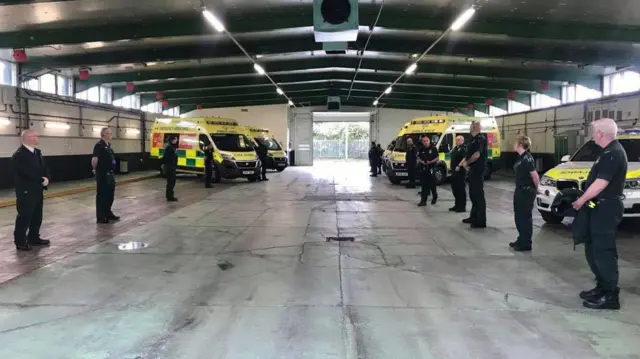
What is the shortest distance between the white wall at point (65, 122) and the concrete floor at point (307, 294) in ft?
23.8

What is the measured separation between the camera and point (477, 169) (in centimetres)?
853

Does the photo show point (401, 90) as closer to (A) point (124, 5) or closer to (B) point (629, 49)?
(B) point (629, 49)

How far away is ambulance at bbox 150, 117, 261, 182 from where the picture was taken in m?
18.7

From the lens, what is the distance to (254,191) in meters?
15.8

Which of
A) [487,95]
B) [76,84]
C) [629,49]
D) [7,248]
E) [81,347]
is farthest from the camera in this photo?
[487,95]

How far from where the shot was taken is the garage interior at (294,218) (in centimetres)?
393

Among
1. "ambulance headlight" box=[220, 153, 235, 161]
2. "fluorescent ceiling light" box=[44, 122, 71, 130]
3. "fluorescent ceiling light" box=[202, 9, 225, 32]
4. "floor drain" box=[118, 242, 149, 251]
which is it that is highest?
"fluorescent ceiling light" box=[202, 9, 225, 32]

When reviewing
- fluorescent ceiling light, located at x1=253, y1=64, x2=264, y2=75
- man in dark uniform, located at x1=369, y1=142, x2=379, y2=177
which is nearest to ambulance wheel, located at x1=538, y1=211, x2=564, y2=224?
fluorescent ceiling light, located at x1=253, y1=64, x2=264, y2=75

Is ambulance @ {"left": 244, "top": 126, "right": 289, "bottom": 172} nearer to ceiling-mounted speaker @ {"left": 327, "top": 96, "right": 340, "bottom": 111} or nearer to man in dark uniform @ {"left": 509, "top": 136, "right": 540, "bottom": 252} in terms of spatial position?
ceiling-mounted speaker @ {"left": 327, "top": 96, "right": 340, "bottom": 111}

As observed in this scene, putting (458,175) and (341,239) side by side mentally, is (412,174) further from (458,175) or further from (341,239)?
(341,239)

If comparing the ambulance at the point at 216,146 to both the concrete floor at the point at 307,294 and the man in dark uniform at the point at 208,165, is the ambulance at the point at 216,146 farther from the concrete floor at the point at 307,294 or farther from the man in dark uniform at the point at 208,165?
the concrete floor at the point at 307,294

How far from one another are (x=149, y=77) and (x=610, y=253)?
1890cm

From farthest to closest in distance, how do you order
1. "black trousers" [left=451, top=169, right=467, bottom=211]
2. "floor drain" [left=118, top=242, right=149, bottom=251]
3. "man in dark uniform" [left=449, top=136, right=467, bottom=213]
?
"black trousers" [left=451, top=169, right=467, bottom=211] < "man in dark uniform" [left=449, top=136, right=467, bottom=213] < "floor drain" [left=118, top=242, right=149, bottom=251]

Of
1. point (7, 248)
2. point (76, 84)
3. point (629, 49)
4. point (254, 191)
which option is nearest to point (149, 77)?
point (76, 84)
